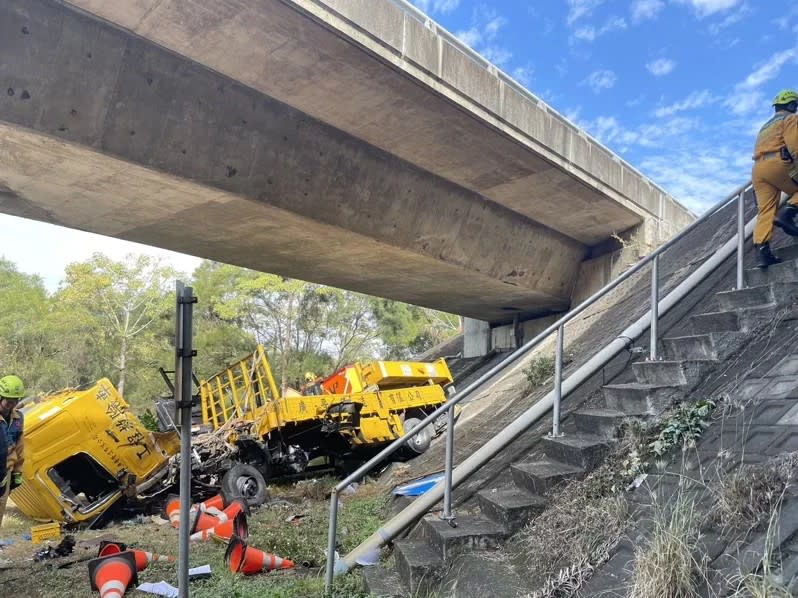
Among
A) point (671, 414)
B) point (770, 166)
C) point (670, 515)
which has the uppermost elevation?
point (770, 166)

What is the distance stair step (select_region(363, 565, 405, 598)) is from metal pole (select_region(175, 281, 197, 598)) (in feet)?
4.21

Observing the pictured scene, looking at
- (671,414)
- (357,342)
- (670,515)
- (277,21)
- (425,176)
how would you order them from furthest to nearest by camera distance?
(357,342) → (425,176) → (277,21) → (671,414) → (670,515)

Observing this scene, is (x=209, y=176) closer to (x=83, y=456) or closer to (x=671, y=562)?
(x=83, y=456)

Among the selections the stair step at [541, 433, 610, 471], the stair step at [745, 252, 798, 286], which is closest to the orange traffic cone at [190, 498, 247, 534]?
the stair step at [541, 433, 610, 471]

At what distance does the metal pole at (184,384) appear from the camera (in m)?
3.44

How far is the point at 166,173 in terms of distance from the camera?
7234mm

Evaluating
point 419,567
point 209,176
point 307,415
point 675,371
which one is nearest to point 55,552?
point 307,415

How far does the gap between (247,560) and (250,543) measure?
4.34ft

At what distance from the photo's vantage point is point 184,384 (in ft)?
11.8

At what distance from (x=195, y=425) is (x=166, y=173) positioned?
19.6 ft

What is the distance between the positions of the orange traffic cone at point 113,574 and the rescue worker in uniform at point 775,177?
20.4 feet

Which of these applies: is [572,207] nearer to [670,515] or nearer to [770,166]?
[770,166]

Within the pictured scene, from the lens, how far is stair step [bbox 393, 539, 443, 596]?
3875 millimetres

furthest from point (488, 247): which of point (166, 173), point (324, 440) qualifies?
point (166, 173)
